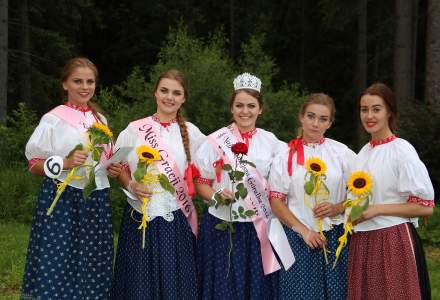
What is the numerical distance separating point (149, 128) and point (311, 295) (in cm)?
142

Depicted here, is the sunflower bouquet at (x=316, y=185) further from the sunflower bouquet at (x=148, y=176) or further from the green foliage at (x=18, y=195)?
the green foliage at (x=18, y=195)

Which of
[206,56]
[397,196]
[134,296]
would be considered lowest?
[134,296]

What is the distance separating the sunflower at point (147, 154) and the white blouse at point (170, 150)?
0.32 m

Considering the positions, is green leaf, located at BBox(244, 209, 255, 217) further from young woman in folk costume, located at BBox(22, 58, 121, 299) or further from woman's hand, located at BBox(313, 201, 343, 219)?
young woman in folk costume, located at BBox(22, 58, 121, 299)

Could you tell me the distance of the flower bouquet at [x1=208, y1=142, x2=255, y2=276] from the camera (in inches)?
157

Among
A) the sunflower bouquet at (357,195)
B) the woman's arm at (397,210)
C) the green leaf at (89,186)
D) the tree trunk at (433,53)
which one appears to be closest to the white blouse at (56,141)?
the green leaf at (89,186)

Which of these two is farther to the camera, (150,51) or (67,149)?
(150,51)

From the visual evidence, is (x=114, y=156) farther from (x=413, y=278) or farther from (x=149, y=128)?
(x=413, y=278)

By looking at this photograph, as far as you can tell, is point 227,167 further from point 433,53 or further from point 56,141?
point 433,53

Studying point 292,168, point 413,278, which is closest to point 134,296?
point 292,168

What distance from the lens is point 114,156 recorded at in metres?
4.00

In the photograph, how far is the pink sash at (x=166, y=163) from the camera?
4289mm

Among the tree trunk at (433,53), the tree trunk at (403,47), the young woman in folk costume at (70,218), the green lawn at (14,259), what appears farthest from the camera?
the tree trunk at (403,47)

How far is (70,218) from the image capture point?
13.3ft
